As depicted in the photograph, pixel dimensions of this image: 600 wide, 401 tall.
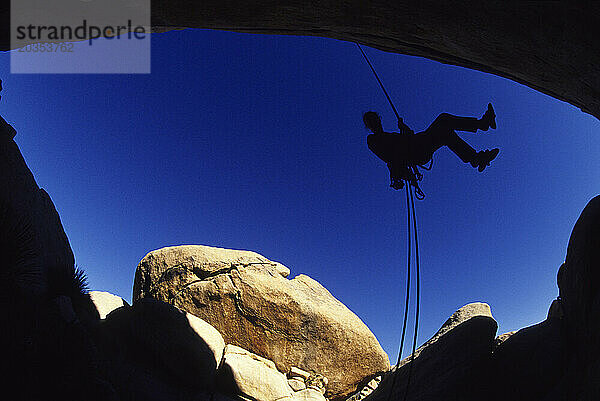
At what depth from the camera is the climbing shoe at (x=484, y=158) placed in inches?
234

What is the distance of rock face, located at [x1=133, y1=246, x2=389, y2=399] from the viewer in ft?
39.6

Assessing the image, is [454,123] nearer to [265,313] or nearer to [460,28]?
[460,28]

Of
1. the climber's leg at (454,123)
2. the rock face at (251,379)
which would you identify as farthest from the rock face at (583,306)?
the rock face at (251,379)

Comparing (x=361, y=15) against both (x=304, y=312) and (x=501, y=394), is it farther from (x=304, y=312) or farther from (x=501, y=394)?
(x=304, y=312)

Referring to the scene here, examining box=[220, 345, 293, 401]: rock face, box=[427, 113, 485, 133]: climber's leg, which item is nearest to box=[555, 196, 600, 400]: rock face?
box=[427, 113, 485, 133]: climber's leg

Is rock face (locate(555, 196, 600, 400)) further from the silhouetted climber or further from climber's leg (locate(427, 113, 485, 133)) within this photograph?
climber's leg (locate(427, 113, 485, 133))

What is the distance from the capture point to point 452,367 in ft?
22.0

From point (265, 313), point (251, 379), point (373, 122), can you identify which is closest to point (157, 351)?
point (251, 379)

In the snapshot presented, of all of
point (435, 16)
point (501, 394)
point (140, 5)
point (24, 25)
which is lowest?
point (501, 394)

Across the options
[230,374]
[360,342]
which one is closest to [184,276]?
[230,374]

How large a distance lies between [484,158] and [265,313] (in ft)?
32.4

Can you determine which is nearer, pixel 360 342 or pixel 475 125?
pixel 475 125

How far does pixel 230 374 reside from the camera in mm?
9766

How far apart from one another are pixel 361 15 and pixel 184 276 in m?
11.8
